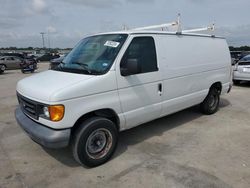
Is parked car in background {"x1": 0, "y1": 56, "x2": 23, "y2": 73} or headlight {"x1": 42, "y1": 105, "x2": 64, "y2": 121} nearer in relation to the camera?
headlight {"x1": 42, "y1": 105, "x2": 64, "y2": 121}

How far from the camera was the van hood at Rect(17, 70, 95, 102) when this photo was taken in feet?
11.5

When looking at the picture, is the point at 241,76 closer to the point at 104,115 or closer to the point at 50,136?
the point at 104,115

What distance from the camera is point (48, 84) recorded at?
3.76 metres

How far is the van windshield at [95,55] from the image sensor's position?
3992mm

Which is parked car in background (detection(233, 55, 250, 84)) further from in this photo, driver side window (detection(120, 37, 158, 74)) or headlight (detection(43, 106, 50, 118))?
headlight (detection(43, 106, 50, 118))

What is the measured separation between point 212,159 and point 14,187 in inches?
119

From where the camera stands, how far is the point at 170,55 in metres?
4.93

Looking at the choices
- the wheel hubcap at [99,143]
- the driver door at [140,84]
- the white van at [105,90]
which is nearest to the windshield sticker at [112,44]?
the white van at [105,90]

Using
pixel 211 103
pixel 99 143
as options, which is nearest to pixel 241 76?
pixel 211 103

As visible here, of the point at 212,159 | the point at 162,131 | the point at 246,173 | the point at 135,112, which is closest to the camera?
the point at 246,173

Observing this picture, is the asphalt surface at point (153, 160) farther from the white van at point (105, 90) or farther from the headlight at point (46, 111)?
the headlight at point (46, 111)

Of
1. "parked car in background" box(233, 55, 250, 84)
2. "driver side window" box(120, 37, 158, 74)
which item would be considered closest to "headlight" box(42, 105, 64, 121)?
"driver side window" box(120, 37, 158, 74)

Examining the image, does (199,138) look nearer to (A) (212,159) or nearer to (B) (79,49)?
(A) (212,159)

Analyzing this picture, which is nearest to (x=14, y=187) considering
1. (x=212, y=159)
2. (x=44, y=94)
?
(x=44, y=94)
